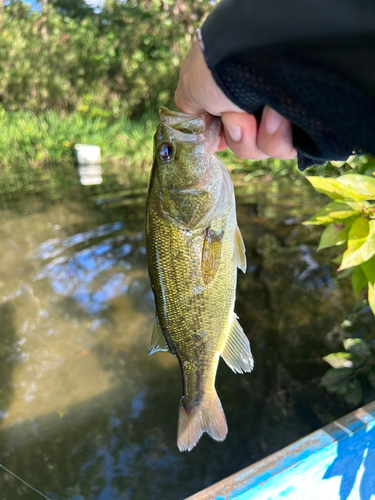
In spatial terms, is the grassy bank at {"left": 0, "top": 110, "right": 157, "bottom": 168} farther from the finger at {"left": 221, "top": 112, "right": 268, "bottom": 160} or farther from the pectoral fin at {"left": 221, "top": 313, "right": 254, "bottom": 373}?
the finger at {"left": 221, "top": 112, "right": 268, "bottom": 160}

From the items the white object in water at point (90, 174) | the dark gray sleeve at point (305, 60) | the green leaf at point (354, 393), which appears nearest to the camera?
the dark gray sleeve at point (305, 60)

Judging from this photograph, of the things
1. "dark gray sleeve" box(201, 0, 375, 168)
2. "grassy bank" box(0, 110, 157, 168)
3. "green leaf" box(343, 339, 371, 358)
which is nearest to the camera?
"dark gray sleeve" box(201, 0, 375, 168)

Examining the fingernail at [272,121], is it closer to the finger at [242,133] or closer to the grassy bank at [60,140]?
the finger at [242,133]

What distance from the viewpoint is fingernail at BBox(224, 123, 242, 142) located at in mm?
1098

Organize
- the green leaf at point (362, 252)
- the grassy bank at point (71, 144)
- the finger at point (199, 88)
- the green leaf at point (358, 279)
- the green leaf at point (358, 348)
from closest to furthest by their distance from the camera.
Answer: the finger at point (199, 88), the green leaf at point (362, 252), the green leaf at point (358, 279), the green leaf at point (358, 348), the grassy bank at point (71, 144)

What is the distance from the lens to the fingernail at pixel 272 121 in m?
1.00

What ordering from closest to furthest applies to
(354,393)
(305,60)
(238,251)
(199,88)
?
(305,60) → (199,88) → (238,251) → (354,393)

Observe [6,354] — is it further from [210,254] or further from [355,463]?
[355,463]

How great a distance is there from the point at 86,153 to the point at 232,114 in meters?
8.73

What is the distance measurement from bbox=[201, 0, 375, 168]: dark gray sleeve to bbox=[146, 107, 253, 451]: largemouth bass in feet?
1.63

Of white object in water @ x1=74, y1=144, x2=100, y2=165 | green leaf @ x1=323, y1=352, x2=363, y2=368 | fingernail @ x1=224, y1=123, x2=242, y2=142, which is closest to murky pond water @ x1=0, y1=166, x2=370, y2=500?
green leaf @ x1=323, y1=352, x2=363, y2=368

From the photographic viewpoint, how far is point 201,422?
1.50 m

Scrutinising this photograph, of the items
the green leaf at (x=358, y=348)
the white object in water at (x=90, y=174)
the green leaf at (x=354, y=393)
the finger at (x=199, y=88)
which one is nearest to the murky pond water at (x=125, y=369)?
the green leaf at (x=354, y=393)

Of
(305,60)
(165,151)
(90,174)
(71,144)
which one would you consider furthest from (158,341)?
(71,144)
